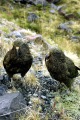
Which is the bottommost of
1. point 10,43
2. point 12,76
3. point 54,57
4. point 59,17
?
point 59,17

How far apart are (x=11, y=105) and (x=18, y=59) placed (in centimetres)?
135

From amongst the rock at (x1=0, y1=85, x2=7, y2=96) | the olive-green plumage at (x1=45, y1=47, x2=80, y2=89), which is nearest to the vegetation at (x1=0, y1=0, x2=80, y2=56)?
the olive-green plumage at (x1=45, y1=47, x2=80, y2=89)

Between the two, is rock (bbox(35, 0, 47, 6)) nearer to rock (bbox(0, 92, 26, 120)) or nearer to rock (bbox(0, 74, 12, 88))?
rock (bbox(0, 74, 12, 88))

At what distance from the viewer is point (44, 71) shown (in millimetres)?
9742

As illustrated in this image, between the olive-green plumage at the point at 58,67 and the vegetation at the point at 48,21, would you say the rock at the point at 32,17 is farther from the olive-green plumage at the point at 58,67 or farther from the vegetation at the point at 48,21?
the olive-green plumage at the point at 58,67

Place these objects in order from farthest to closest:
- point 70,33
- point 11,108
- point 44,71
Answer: point 70,33, point 44,71, point 11,108

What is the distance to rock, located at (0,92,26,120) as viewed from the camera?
703 centimetres

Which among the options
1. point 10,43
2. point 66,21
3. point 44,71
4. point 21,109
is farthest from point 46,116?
point 66,21

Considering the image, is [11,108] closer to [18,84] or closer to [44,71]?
[18,84]

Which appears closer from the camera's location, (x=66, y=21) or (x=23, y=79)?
(x=23, y=79)

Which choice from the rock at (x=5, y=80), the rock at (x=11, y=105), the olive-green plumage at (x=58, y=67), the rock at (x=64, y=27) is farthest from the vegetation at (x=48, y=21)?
the rock at (x=11, y=105)

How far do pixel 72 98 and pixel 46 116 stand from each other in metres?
1.12

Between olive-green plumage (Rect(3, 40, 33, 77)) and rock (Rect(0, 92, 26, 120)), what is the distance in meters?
0.86

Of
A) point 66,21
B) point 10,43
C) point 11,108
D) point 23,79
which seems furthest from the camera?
point 66,21
